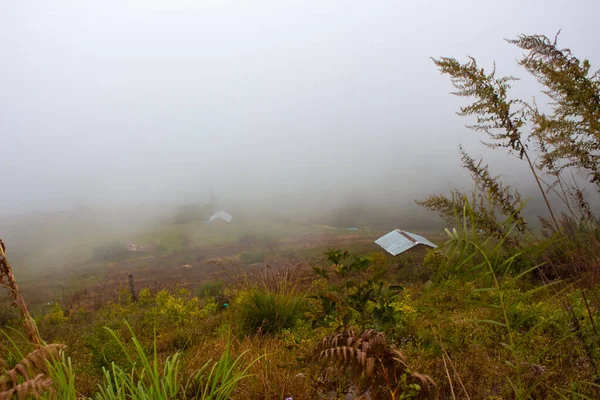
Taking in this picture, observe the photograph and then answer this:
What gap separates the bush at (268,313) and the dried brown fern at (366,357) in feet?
11.4

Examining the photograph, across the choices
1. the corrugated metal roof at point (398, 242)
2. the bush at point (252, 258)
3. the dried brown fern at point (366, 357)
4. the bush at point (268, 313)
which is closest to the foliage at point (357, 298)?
the dried brown fern at point (366, 357)

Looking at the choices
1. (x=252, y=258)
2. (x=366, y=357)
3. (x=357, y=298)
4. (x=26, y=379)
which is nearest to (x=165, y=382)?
(x=26, y=379)

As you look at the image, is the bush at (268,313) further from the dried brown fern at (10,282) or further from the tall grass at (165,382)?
the dried brown fern at (10,282)

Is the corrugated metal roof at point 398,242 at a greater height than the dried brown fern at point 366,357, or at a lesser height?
lesser

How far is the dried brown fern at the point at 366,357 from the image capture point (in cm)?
158

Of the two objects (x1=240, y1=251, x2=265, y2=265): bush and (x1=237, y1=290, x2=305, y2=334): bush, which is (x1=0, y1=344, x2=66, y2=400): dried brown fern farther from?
(x1=240, y1=251, x2=265, y2=265): bush

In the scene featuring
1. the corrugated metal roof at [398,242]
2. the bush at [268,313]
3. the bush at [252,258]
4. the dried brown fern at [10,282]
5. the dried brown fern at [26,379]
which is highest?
the dried brown fern at [10,282]

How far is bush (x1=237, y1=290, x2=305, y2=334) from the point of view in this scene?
5.25 metres

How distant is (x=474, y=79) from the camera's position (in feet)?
8.49

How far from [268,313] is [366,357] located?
3.86 meters

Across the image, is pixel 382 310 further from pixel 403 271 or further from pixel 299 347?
pixel 403 271

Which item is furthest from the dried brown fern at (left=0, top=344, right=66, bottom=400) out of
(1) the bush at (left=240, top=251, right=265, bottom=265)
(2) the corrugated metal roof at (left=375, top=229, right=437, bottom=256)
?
(1) the bush at (left=240, top=251, right=265, bottom=265)

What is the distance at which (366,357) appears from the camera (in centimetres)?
162

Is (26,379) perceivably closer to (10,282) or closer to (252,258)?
(10,282)
